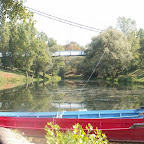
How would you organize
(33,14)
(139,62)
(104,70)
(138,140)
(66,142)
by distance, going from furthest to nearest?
1. (139,62)
2. (104,70)
3. (33,14)
4. (138,140)
5. (66,142)

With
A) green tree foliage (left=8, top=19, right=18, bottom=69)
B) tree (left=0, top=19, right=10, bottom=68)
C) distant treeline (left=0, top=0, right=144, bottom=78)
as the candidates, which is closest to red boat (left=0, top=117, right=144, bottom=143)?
distant treeline (left=0, top=0, right=144, bottom=78)

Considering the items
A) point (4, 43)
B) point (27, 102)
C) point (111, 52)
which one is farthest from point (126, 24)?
point (27, 102)

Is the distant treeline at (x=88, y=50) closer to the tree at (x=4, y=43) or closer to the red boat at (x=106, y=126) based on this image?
the tree at (x=4, y=43)

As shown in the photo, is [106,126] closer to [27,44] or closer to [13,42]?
[27,44]

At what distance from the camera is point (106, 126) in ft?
33.7

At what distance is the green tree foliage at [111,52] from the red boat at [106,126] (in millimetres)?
34823

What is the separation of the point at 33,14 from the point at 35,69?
50907mm

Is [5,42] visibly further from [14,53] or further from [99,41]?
[99,41]

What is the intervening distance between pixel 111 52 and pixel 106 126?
35655 mm

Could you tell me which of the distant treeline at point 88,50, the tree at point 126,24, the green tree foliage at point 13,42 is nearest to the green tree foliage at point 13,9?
the distant treeline at point 88,50

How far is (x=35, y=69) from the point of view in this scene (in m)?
63.8

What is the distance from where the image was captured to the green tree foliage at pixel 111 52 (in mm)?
44938

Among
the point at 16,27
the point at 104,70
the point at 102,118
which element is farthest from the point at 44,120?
the point at 16,27

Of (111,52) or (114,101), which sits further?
(111,52)
